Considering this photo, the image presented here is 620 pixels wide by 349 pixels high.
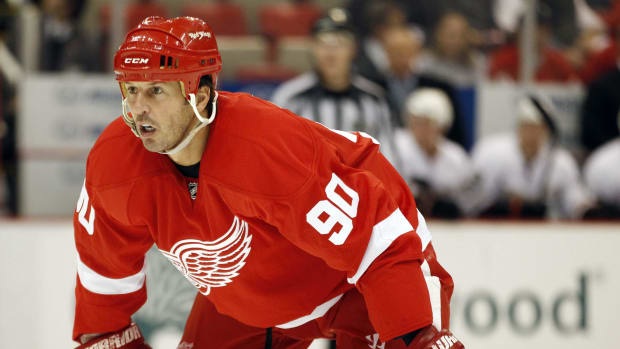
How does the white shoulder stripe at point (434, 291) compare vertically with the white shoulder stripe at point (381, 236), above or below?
below

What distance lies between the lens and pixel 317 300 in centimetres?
245

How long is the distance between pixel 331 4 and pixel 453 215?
2.61 m

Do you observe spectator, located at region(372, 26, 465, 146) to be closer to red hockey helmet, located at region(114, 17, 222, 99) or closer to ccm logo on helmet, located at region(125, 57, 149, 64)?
red hockey helmet, located at region(114, 17, 222, 99)

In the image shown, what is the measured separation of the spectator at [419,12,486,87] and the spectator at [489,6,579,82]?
0.11 meters

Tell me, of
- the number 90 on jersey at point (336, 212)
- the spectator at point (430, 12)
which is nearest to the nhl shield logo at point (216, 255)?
the number 90 on jersey at point (336, 212)

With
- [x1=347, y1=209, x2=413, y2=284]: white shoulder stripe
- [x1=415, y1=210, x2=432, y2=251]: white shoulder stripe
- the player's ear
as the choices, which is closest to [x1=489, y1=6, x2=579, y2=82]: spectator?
[x1=415, y1=210, x2=432, y2=251]: white shoulder stripe

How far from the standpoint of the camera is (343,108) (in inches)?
186

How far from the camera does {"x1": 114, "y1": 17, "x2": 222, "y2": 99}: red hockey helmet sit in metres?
2.03

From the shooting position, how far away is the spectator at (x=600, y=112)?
5.18m

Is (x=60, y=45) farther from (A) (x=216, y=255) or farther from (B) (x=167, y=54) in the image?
(B) (x=167, y=54)

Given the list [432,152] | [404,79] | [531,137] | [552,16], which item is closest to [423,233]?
[432,152]

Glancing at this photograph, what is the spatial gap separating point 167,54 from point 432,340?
916 mm

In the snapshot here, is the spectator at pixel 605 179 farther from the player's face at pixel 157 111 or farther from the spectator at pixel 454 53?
the player's face at pixel 157 111

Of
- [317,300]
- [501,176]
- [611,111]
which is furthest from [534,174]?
[317,300]
